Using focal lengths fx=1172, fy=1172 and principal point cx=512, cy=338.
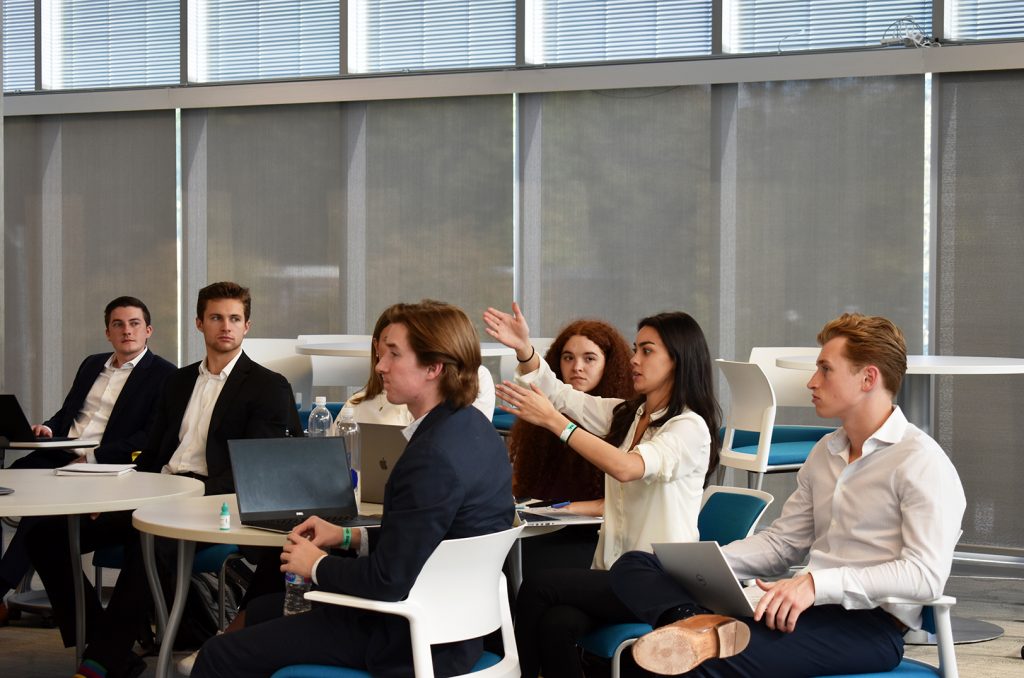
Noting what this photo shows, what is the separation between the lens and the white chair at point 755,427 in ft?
18.2

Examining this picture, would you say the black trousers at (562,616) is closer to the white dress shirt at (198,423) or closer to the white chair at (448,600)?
the white chair at (448,600)

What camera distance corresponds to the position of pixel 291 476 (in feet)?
10.8

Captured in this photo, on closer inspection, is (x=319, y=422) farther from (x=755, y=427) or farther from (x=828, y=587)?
(x=828, y=587)

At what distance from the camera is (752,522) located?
3.28m

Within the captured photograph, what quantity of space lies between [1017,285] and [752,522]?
4806 mm

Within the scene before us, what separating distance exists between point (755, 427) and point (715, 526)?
2.29m

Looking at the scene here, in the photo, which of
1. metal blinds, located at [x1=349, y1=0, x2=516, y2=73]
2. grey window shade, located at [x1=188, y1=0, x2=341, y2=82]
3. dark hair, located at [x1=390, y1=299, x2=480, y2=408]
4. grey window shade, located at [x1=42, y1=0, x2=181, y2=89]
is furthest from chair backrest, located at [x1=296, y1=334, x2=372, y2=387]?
dark hair, located at [x1=390, y1=299, x2=480, y2=408]

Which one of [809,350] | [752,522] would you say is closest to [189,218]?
[809,350]

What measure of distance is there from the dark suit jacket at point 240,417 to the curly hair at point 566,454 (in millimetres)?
901

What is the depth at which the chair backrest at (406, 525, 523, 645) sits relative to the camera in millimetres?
2562

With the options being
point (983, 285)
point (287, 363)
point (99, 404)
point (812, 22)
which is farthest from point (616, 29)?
point (99, 404)

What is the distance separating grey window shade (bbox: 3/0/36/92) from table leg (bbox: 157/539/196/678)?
23.1ft

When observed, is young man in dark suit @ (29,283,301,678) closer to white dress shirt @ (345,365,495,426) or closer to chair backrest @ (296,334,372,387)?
white dress shirt @ (345,365,495,426)

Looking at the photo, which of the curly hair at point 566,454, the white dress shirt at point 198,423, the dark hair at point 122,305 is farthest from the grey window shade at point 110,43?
the curly hair at point 566,454
